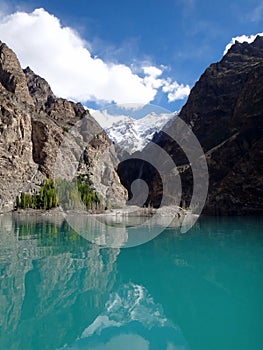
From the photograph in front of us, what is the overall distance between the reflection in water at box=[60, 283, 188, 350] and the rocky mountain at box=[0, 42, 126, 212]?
3380 inches

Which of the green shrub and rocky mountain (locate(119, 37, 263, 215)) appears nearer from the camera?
rocky mountain (locate(119, 37, 263, 215))

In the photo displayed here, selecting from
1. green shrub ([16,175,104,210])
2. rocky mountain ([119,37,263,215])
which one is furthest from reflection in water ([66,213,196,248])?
green shrub ([16,175,104,210])

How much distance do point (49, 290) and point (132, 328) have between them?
6174 mm

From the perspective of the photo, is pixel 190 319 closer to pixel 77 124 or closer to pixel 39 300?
pixel 39 300

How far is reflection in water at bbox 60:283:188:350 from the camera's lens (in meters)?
10.9

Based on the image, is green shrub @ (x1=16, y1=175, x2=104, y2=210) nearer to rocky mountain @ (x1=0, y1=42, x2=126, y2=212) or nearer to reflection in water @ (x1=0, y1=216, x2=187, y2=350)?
rocky mountain @ (x1=0, y1=42, x2=126, y2=212)

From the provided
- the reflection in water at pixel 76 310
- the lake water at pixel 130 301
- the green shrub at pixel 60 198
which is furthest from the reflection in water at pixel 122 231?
the green shrub at pixel 60 198

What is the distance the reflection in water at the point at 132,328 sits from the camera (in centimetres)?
1094

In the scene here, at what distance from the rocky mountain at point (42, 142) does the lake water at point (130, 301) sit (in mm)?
78827

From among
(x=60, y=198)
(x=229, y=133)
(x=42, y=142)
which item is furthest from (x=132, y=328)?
(x=42, y=142)

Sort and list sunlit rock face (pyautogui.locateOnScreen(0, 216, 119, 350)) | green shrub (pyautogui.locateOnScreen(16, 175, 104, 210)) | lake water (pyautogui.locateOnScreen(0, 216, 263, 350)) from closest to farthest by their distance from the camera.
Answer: lake water (pyautogui.locateOnScreen(0, 216, 263, 350)) → sunlit rock face (pyautogui.locateOnScreen(0, 216, 119, 350)) → green shrub (pyautogui.locateOnScreen(16, 175, 104, 210))

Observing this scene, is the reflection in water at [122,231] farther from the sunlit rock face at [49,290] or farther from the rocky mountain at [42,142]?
the rocky mountain at [42,142]

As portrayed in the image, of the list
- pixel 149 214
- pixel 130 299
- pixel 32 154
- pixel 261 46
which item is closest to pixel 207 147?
pixel 149 214

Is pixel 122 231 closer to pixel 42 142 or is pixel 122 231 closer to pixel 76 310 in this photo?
pixel 76 310
